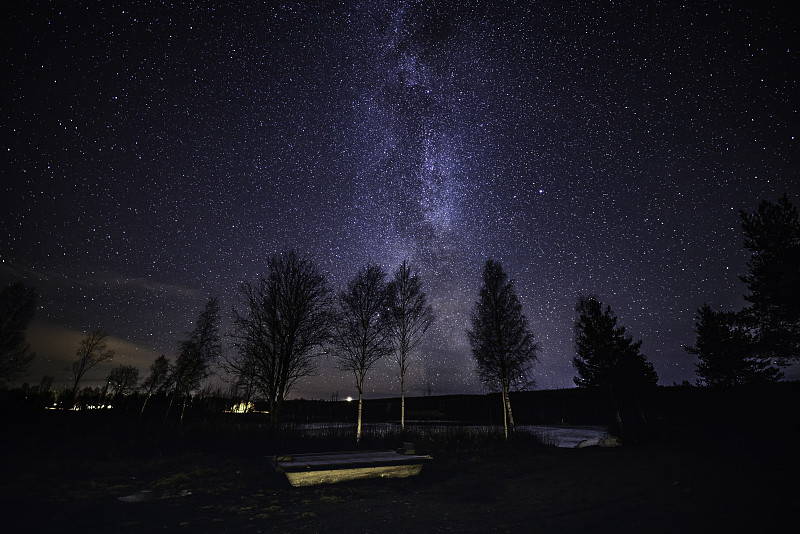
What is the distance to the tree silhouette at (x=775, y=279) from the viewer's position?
17.9 metres

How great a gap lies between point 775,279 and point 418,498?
78.7 feet

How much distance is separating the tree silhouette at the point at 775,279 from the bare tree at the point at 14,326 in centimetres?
5763

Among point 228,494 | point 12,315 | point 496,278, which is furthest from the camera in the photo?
point 12,315

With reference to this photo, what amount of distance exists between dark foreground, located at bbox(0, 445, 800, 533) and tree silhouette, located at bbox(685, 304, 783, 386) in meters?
19.6

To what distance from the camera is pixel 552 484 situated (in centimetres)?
923

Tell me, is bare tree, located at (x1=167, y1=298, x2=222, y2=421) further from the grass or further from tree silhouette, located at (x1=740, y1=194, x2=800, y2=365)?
tree silhouette, located at (x1=740, y1=194, x2=800, y2=365)

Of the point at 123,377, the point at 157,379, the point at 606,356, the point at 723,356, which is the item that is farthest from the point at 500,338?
the point at 123,377

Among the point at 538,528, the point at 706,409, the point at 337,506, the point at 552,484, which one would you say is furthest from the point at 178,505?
the point at 706,409

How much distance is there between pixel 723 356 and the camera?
1123 inches

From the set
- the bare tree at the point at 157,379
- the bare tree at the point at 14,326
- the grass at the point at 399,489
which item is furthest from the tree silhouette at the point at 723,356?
the bare tree at the point at 14,326

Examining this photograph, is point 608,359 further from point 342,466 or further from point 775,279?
point 342,466

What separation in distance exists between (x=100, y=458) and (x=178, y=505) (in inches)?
329

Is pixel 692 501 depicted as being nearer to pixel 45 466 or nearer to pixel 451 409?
pixel 45 466

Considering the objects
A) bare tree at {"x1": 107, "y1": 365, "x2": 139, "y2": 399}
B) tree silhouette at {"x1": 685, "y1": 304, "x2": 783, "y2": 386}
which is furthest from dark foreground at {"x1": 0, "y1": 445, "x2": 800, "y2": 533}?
bare tree at {"x1": 107, "y1": 365, "x2": 139, "y2": 399}
